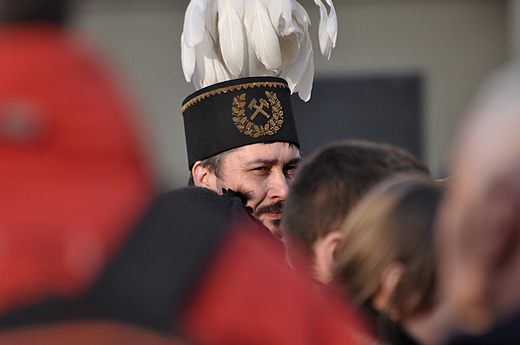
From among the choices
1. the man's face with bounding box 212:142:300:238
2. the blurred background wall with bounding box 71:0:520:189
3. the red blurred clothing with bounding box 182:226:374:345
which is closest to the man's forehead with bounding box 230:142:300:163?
the man's face with bounding box 212:142:300:238

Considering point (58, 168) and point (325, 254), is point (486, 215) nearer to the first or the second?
point (58, 168)

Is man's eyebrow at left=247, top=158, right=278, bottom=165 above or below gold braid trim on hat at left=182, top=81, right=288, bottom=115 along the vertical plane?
below

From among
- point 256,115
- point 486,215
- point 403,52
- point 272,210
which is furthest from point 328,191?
point 403,52

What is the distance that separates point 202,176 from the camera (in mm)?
3059

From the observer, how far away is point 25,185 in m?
0.78

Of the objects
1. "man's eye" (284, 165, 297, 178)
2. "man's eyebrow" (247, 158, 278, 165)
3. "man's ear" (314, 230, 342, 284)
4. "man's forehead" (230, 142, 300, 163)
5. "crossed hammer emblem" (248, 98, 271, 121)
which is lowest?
"man's eye" (284, 165, 297, 178)

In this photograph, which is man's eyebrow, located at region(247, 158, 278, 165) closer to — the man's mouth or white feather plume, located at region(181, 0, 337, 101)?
the man's mouth

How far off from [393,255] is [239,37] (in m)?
1.93

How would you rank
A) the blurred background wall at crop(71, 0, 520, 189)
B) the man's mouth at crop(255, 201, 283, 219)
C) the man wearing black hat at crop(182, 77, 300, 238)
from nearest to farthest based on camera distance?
the man's mouth at crop(255, 201, 283, 219), the man wearing black hat at crop(182, 77, 300, 238), the blurred background wall at crop(71, 0, 520, 189)

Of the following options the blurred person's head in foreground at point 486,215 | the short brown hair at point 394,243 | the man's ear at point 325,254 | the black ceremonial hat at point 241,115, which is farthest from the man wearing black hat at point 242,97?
the blurred person's head in foreground at point 486,215

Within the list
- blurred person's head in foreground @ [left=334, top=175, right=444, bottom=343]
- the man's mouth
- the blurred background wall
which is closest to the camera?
blurred person's head in foreground @ [left=334, top=175, right=444, bottom=343]

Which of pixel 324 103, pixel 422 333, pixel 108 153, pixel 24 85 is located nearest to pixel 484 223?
pixel 422 333

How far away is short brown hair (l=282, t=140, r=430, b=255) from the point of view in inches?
60.7

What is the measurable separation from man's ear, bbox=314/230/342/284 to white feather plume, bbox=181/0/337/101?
5.31 ft
